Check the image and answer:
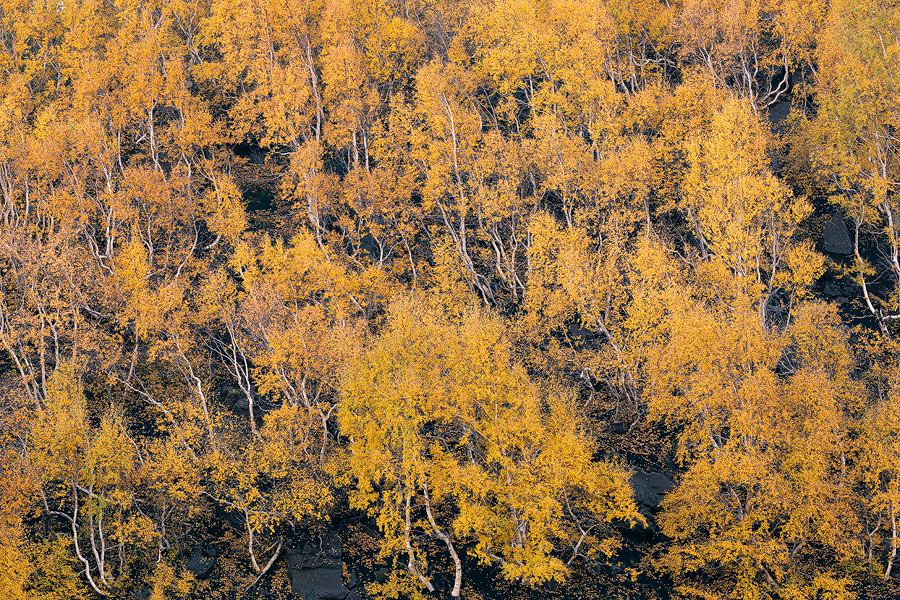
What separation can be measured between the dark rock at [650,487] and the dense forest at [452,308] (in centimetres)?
15

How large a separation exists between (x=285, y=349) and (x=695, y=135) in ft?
101

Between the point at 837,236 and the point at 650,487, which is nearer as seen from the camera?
the point at 650,487

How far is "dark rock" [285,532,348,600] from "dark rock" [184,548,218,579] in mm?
3913

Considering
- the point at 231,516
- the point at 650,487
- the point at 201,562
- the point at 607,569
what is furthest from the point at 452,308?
the point at 201,562

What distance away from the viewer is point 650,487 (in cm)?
3766

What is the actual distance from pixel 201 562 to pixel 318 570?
6.19m

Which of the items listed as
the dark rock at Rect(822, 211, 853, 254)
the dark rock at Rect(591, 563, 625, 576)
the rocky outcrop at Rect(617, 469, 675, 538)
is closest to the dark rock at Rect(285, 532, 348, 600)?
the dark rock at Rect(591, 563, 625, 576)

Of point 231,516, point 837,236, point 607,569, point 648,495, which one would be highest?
point 837,236

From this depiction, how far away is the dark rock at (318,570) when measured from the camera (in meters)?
34.5

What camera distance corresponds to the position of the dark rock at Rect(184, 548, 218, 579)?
35125 millimetres

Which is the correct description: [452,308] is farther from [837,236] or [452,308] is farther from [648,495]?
[837,236]

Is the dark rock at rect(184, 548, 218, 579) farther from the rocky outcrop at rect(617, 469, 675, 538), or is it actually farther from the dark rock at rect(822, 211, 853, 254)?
the dark rock at rect(822, 211, 853, 254)

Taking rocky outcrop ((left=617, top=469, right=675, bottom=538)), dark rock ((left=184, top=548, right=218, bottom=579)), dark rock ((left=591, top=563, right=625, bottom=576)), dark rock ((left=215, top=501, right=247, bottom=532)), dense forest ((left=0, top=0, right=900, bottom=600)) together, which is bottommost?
dark rock ((left=184, top=548, right=218, bottom=579))

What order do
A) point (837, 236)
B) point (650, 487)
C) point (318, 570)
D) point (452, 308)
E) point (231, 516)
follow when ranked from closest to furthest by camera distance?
point (318, 570) < point (650, 487) < point (231, 516) < point (452, 308) < point (837, 236)
